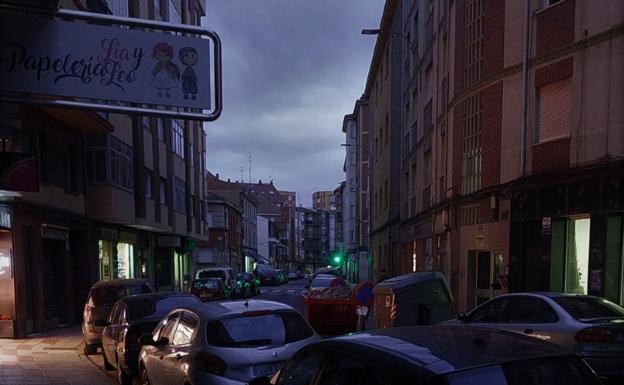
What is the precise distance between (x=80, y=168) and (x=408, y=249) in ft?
51.7

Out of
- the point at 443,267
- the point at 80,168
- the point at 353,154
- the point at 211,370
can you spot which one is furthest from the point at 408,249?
the point at 353,154

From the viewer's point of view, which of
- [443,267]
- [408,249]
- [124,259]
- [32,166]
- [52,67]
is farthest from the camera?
[408,249]

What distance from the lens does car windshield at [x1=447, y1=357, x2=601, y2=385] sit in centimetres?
274

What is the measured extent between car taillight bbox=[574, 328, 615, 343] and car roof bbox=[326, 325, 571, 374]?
178 inches

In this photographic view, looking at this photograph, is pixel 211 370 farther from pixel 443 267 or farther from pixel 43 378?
pixel 443 267

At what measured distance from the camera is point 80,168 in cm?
1922

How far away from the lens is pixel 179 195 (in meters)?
32.5

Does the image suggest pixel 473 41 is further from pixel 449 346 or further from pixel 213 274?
pixel 213 274

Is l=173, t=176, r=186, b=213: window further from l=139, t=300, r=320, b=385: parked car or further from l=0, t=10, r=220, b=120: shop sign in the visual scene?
l=0, t=10, r=220, b=120: shop sign

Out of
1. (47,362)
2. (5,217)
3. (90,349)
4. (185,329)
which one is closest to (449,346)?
(185,329)

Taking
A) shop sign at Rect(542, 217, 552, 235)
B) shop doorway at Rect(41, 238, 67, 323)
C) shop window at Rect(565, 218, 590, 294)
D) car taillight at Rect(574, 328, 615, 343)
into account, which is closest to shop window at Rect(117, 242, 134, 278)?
shop doorway at Rect(41, 238, 67, 323)

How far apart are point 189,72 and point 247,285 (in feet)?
99.0

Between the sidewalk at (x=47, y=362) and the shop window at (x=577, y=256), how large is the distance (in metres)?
9.88

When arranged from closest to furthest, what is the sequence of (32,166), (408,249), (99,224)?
(32,166) → (99,224) → (408,249)
